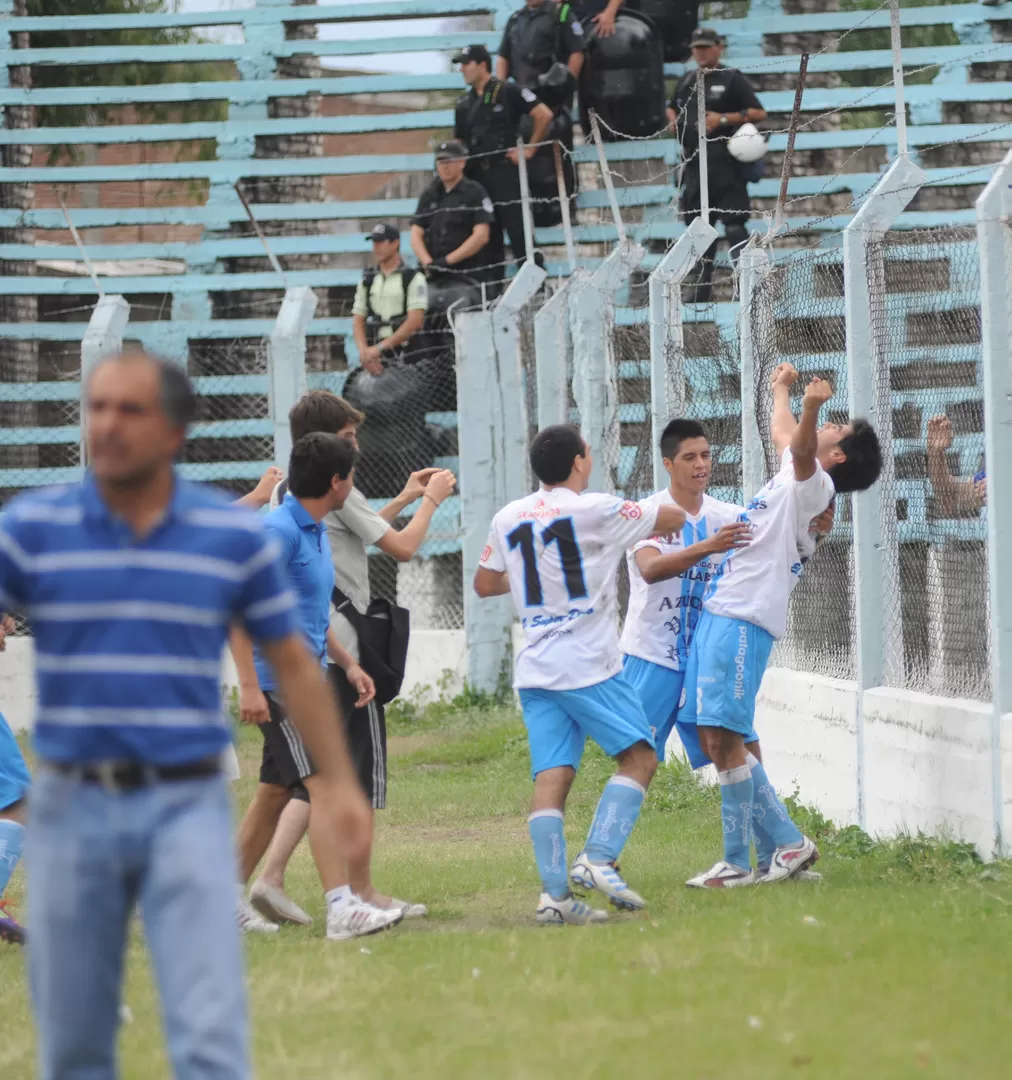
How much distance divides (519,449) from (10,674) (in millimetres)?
4939

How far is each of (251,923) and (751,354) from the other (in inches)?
172

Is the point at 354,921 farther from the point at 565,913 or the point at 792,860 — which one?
the point at 792,860

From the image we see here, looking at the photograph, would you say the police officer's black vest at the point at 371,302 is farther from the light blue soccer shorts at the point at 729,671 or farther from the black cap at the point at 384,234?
the light blue soccer shorts at the point at 729,671

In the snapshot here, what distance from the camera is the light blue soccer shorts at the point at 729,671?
7469 mm

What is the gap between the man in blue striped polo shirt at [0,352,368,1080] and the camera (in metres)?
3.50

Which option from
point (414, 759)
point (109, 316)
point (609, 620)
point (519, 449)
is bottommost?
point (414, 759)

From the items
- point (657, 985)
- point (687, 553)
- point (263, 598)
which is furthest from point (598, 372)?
point (263, 598)

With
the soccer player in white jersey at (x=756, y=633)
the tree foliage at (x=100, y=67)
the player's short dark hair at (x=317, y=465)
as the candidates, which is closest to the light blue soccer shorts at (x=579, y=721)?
the soccer player in white jersey at (x=756, y=633)

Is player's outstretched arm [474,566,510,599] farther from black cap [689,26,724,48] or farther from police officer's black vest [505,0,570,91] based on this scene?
police officer's black vest [505,0,570,91]

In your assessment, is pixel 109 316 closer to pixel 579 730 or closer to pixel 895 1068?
pixel 579 730

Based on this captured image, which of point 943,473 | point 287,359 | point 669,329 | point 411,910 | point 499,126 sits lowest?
point 411,910

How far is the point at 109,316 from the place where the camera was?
1491cm

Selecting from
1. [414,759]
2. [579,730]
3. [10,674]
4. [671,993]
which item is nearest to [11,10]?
[10,674]

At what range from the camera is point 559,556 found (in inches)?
273
